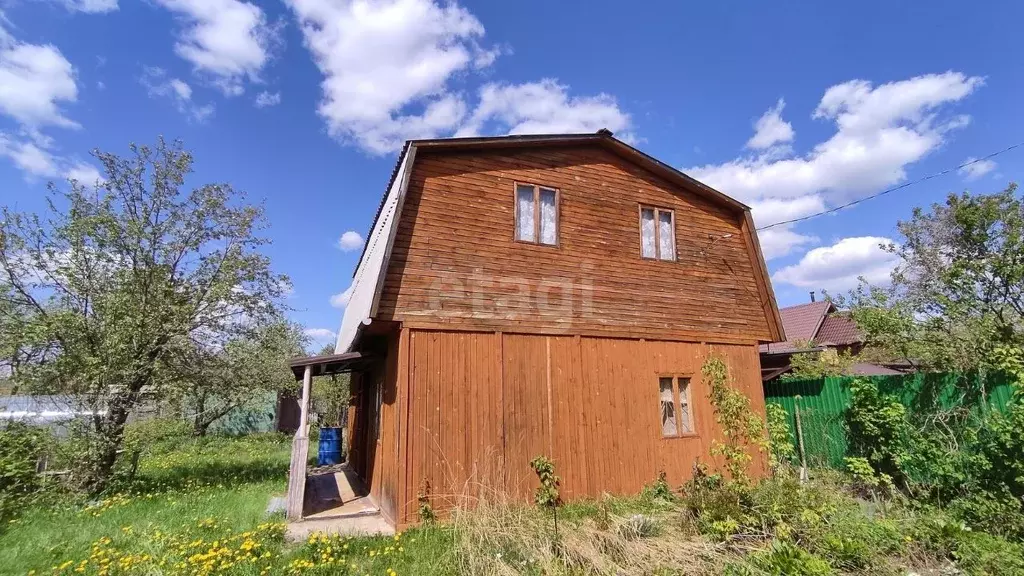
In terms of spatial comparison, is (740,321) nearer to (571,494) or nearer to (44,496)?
(571,494)

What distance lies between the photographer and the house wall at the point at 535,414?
7.34 m

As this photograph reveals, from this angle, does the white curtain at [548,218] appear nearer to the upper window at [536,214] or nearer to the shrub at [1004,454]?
the upper window at [536,214]

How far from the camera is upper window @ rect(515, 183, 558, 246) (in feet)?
29.2

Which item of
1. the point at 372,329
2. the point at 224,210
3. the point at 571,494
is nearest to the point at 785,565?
the point at 571,494

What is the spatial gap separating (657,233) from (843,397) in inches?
194

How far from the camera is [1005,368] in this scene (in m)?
Answer: 6.92

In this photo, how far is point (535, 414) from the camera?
26.8 feet

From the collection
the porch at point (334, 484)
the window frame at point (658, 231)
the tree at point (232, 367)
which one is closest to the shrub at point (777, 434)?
the window frame at point (658, 231)

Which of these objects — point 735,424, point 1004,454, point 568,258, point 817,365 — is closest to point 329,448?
point 568,258

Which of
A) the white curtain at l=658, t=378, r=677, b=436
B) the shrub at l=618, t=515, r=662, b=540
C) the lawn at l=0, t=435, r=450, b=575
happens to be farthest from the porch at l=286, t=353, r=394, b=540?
the white curtain at l=658, t=378, r=677, b=436

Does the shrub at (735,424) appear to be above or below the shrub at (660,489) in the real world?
above

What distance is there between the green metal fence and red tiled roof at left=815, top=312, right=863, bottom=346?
18.3 metres

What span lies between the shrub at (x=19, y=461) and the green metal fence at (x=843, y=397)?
14047 millimetres

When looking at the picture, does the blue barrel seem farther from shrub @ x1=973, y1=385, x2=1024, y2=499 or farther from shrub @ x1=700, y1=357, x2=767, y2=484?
shrub @ x1=973, y1=385, x2=1024, y2=499
